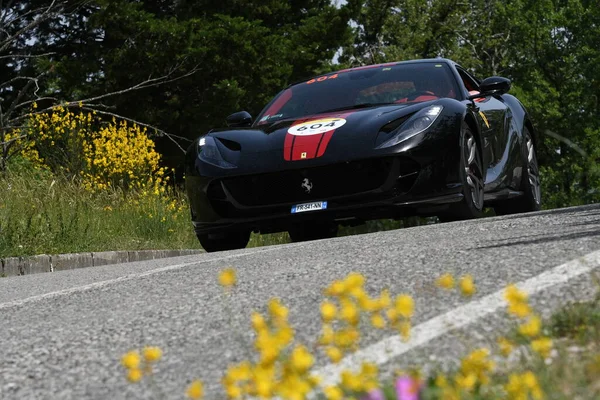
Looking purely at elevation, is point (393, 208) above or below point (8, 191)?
above

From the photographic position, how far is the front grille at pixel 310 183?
8.40 meters

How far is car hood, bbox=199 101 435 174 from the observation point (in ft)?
27.3

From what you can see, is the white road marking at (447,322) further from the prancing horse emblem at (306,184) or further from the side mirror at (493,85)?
the side mirror at (493,85)

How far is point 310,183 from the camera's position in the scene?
850cm

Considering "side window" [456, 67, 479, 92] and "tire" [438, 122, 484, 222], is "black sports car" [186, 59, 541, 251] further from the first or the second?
"side window" [456, 67, 479, 92]

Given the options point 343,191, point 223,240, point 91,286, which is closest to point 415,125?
point 343,191

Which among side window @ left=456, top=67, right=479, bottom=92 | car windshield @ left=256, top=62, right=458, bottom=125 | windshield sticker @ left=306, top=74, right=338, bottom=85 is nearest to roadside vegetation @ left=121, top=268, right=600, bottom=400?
car windshield @ left=256, top=62, right=458, bottom=125

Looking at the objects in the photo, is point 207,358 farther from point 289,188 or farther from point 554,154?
point 554,154

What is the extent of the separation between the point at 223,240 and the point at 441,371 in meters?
6.37

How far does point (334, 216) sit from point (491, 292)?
4370 mm

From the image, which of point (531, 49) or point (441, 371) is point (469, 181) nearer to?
point (441, 371)

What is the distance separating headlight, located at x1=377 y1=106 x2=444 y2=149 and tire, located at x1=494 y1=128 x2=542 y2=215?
230 cm

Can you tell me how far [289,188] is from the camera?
28.1 ft

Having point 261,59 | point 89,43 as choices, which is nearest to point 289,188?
point 261,59
